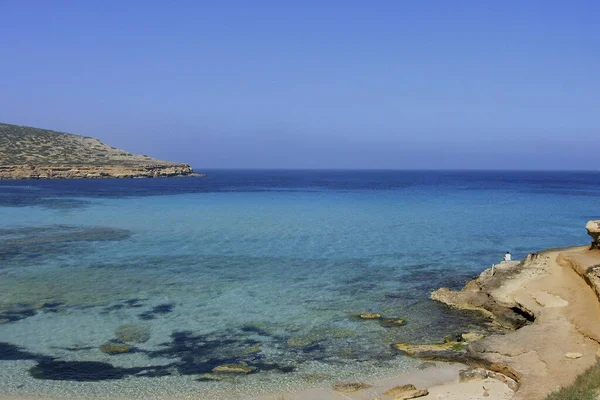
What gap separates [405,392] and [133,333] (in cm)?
852

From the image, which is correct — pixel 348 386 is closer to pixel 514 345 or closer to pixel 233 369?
pixel 233 369

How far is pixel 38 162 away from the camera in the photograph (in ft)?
343

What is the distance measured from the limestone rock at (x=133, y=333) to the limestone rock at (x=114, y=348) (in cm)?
41

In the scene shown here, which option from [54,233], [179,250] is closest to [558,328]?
[179,250]

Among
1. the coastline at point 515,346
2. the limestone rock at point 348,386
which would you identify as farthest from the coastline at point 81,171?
the limestone rock at point 348,386

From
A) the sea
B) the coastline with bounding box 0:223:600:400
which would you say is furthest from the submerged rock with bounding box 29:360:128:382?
the coastline with bounding box 0:223:600:400

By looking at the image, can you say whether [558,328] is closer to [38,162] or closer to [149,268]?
[149,268]

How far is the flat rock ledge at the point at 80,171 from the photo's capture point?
100312mm

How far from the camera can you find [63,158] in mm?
112750

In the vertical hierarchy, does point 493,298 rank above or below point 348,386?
above

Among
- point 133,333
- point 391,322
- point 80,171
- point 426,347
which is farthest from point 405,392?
point 80,171

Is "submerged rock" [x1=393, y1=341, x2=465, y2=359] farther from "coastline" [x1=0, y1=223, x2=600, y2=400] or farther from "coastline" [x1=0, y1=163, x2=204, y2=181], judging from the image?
"coastline" [x1=0, y1=163, x2=204, y2=181]

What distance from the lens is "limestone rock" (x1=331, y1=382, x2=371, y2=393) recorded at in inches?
473

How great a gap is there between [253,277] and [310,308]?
518 cm
